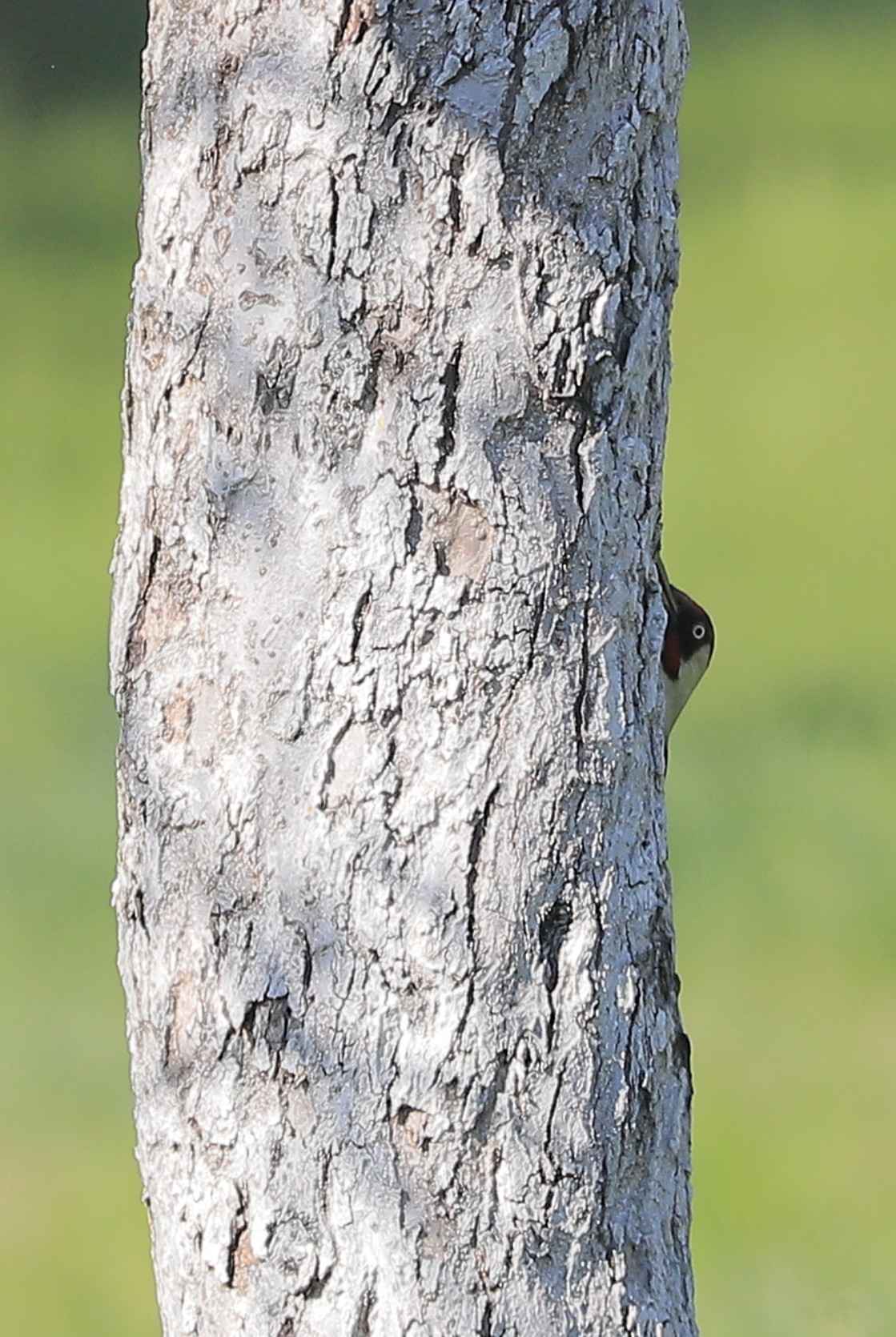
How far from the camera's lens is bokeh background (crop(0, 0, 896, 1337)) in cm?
335

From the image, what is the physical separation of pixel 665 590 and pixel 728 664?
3050 mm

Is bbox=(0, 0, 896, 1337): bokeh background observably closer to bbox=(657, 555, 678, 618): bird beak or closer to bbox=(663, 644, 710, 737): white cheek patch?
bbox=(663, 644, 710, 737): white cheek patch

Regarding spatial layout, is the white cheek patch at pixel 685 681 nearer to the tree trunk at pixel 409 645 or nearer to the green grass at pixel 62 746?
the tree trunk at pixel 409 645

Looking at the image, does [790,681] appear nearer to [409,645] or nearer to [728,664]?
[728,664]

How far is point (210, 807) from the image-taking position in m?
1.08

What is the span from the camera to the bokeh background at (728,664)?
11.0 feet

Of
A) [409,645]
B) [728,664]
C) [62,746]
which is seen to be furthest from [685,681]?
[62,746]

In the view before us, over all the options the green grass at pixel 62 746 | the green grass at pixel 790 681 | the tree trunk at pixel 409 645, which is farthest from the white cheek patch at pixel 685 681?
the green grass at pixel 62 746

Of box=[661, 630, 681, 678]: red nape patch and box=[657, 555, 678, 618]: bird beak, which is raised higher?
box=[657, 555, 678, 618]: bird beak

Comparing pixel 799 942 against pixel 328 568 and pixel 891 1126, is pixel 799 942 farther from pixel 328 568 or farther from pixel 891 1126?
pixel 328 568

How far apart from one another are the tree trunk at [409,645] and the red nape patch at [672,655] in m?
0.35

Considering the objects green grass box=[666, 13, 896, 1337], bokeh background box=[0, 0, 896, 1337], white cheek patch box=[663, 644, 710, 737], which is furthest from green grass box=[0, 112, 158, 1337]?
white cheek patch box=[663, 644, 710, 737]

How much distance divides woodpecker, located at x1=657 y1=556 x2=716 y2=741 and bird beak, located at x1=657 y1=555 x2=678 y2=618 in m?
0.03

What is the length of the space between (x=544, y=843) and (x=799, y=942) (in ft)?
9.44
